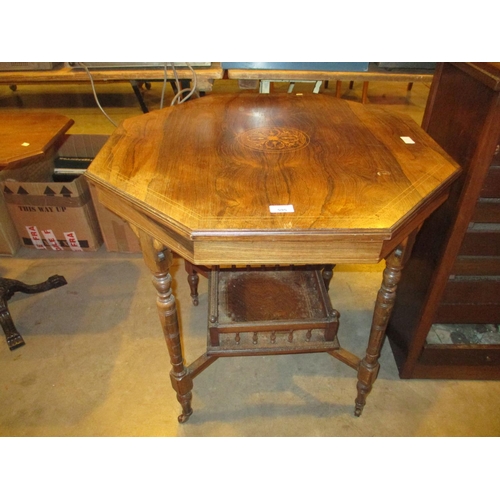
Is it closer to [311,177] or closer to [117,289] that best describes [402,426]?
[311,177]

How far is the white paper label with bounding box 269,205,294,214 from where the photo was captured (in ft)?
2.43

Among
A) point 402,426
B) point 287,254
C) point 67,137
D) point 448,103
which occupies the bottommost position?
point 402,426

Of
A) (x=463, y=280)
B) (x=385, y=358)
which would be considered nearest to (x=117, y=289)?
(x=385, y=358)

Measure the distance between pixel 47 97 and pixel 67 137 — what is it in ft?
8.79

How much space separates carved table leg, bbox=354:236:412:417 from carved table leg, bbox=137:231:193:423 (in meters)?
0.54

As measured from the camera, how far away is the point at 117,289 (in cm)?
176

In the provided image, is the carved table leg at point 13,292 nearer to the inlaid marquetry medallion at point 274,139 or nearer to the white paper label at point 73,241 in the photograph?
the white paper label at point 73,241

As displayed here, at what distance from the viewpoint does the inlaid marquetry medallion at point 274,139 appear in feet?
3.19

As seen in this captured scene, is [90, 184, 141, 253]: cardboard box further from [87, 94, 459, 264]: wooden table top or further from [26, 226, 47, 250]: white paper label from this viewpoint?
[87, 94, 459, 264]: wooden table top

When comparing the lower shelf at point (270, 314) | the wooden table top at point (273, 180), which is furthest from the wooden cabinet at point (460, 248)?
the lower shelf at point (270, 314)

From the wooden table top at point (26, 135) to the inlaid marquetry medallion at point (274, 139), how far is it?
763 mm

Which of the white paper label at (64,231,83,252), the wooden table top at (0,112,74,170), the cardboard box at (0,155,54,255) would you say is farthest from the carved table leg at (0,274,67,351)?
the wooden table top at (0,112,74,170)

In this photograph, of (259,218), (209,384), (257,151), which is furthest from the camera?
(209,384)

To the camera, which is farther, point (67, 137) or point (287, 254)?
point (67, 137)
